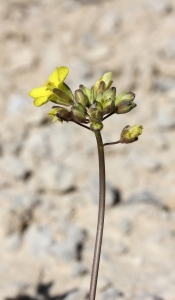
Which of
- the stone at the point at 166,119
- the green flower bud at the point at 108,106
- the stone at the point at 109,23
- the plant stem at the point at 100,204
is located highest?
the stone at the point at 109,23

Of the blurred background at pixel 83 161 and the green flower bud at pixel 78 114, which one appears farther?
the blurred background at pixel 83 161

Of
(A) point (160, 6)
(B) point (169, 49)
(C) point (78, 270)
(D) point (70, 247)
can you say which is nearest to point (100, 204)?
(C) point (78, 270)

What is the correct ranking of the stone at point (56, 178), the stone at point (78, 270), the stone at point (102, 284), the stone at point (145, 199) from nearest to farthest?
the stone at point (102, 284) < the stone at point (78, 270) < the stone at point (145, 199) < the stone at point (56, 178)

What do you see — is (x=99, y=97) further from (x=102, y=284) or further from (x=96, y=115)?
(x=102, y=284)

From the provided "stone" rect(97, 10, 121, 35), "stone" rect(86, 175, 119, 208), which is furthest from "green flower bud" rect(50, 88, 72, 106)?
"stone" rect(97, 10, 121, 35)

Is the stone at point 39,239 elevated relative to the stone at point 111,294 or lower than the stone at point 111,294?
elevated

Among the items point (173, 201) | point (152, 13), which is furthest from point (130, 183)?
point (152, 13)

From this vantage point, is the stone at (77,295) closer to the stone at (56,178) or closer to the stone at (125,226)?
the stone at (125,226)

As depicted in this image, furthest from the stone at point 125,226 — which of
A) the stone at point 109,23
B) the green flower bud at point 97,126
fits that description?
the stone at point 109,23
